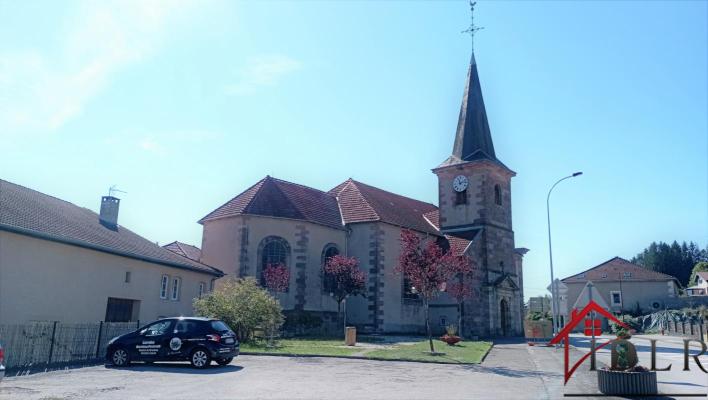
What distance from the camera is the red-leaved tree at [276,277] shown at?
2956 cm

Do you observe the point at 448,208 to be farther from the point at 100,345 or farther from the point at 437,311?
the point at 100,345

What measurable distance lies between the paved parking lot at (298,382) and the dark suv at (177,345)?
37 cm

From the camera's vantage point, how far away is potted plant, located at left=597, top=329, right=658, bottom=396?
10852 millimetres

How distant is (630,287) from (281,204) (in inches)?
1791

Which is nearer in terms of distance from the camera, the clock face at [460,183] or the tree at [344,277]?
the tree at [344,277]

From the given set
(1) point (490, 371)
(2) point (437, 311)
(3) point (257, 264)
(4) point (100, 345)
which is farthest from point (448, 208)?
(4) point (100, 345)

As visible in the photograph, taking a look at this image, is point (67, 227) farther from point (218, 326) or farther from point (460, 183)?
point (460, 183)

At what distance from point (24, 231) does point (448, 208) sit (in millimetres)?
29486

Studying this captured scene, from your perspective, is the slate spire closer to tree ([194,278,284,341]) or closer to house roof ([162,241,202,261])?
house roof ([162,241,202,261])

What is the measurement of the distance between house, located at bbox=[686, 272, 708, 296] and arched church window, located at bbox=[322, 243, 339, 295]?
5457 cm

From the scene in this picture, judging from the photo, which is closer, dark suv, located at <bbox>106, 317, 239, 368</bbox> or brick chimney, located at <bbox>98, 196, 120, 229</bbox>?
dark suv, located at <bbox>106, 317, 239, 368</bbox>

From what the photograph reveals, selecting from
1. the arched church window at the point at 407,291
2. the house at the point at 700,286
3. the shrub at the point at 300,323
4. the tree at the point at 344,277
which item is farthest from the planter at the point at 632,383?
the house at the point at 700,286

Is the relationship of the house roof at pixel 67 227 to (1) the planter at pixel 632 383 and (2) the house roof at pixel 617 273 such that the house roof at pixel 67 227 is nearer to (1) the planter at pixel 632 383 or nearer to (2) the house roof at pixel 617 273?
(1) the planter at pixel 632 383

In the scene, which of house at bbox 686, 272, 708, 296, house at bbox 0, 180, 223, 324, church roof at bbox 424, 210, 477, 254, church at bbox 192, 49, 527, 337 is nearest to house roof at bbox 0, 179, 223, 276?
house at bbox 0, 180, 223, 324
